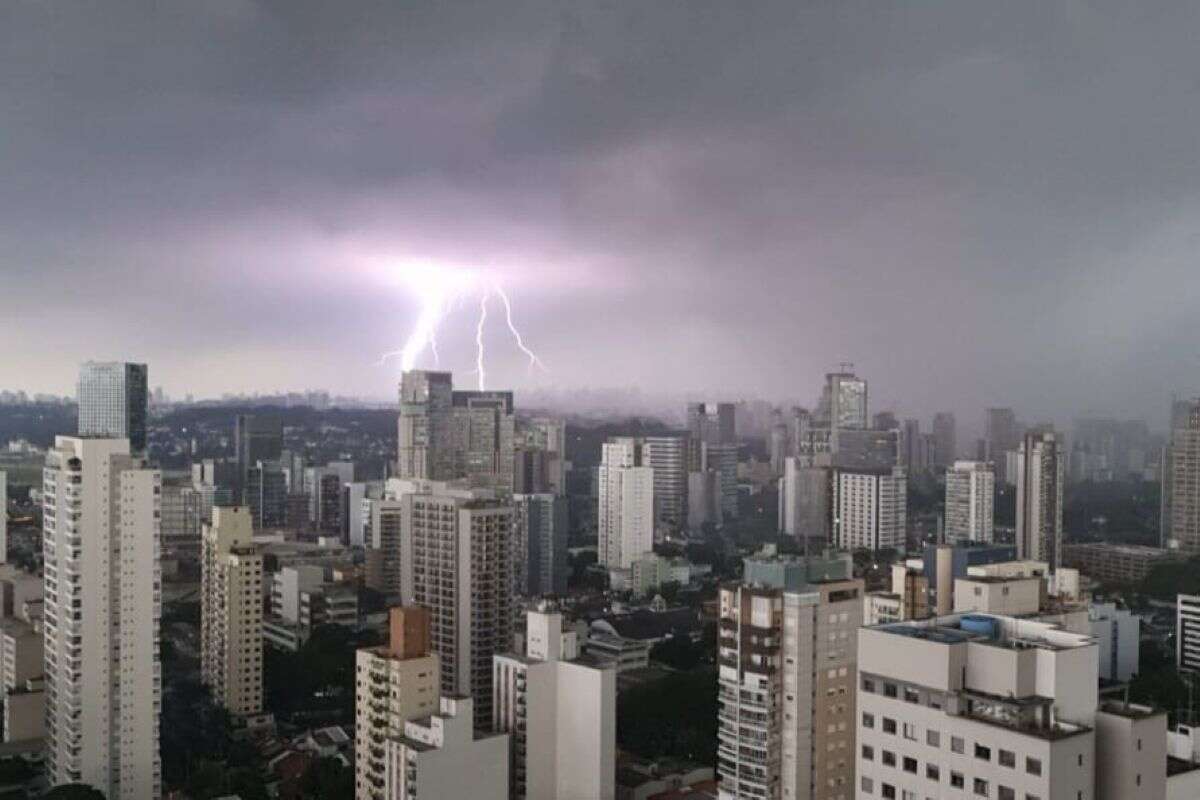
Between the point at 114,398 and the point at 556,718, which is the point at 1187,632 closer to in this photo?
the point at 556,718

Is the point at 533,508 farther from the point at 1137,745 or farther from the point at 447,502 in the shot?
the point at 1137,745

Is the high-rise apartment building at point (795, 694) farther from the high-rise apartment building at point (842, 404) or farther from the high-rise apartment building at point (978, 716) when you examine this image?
the high-rise apartment building at point (842, 404)

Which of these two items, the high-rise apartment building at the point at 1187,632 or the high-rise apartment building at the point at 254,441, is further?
the high-rise apartment building at the point at 254,441

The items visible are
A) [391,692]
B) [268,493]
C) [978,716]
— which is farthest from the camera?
[268,493]

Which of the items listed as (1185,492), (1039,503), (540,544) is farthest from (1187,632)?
(540,544)

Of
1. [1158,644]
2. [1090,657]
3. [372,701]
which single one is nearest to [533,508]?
[1158,644]

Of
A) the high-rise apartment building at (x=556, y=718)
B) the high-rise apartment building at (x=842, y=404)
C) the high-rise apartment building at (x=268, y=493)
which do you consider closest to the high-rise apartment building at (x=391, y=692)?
the high-rise apartment building at (x=556, y=718)

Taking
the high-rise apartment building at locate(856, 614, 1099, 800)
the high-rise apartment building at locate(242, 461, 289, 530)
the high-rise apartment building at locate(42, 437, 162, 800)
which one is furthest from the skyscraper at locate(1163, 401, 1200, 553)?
the high-rise apartment building at locate(242, 461, 289, 530)
